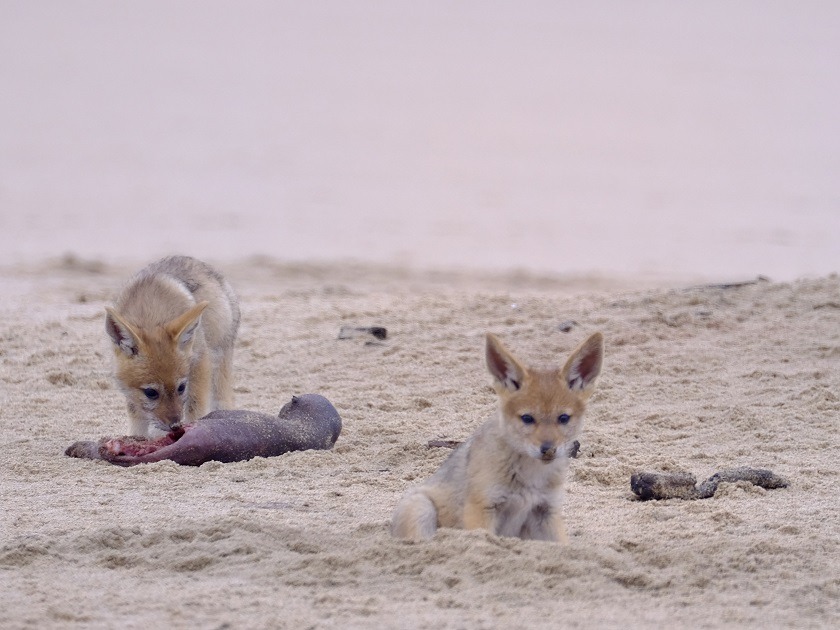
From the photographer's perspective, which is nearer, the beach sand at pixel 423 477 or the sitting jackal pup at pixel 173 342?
the beach sand at pixel 423 477

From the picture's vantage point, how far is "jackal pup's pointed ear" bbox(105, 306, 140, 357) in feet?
24.7

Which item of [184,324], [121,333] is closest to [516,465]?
[184,324]

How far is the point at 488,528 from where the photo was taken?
534 cm

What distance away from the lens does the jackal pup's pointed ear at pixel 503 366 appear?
5.45m

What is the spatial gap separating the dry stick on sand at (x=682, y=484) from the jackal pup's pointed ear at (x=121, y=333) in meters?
3.28

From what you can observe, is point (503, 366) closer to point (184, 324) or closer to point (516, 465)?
point (516, 465)

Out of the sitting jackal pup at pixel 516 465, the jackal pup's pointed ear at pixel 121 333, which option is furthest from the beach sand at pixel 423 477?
the jackal pup's pointed ear at pixel 121 333

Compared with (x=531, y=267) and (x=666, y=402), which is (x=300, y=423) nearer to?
(x=666, y=402)

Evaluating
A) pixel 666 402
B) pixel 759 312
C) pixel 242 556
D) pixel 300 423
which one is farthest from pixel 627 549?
pixel 759 312

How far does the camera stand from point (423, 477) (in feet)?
22.2

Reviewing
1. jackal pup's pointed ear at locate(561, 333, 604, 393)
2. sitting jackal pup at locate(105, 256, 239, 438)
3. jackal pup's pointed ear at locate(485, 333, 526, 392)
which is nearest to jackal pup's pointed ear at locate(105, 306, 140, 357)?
sitting jackal pup at locate(105, 256, 239, 438)

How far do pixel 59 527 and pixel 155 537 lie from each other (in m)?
0.57

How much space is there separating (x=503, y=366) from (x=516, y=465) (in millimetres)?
461

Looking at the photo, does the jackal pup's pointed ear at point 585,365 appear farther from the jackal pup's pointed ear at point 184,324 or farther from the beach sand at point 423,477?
the jackal pup's pointed ear at point 184,324
